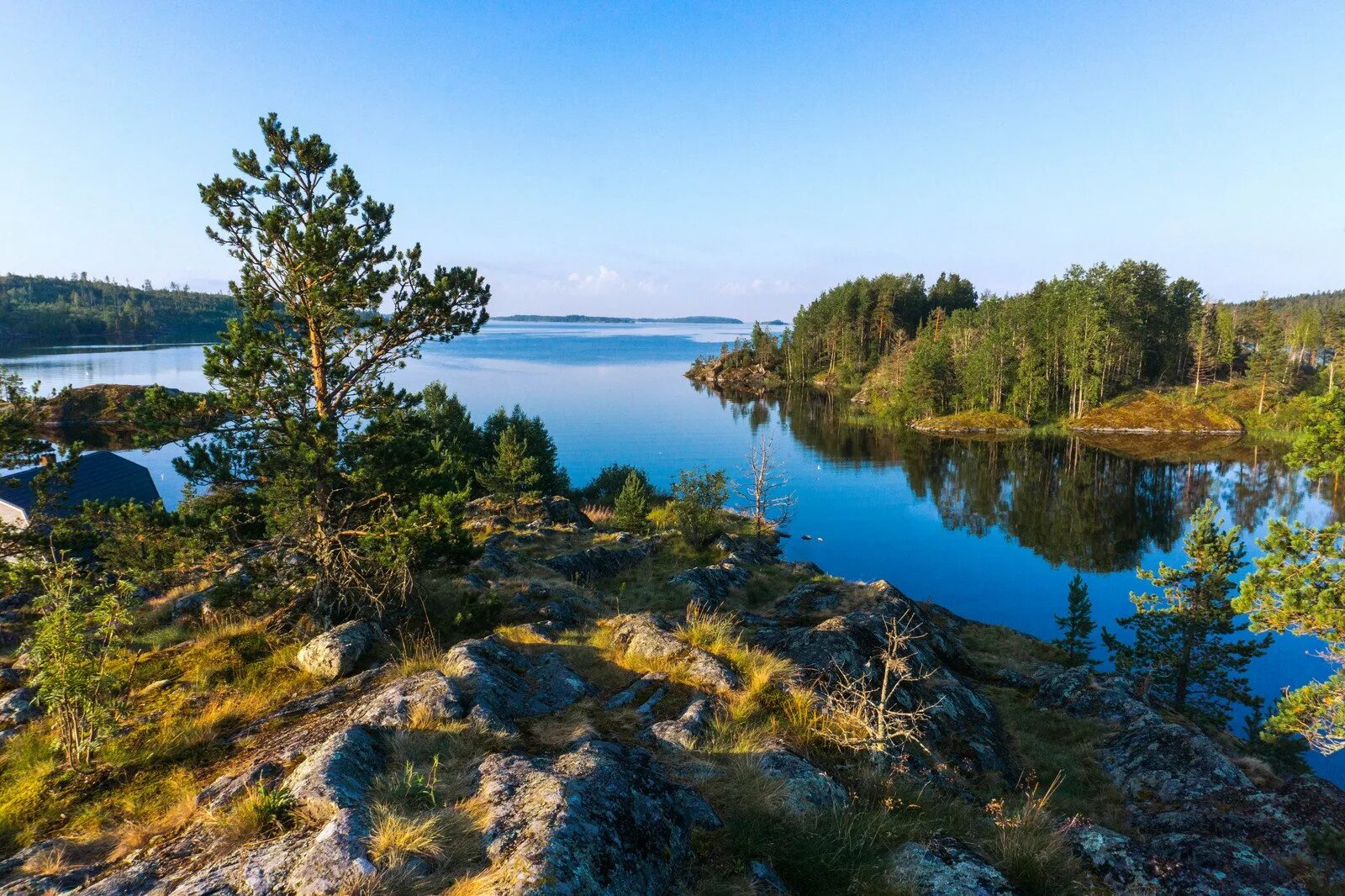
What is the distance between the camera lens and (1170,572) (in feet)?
67.6

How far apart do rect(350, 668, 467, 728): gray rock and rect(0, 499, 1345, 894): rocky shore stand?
4 centimetres

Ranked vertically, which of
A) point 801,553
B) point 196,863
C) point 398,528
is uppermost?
point 398,528

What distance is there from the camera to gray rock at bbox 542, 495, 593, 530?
35.7m

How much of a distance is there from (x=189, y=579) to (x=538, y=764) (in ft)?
A: 57.8

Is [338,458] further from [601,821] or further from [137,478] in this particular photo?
[137,478]

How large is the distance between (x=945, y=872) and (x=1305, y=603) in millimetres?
14363

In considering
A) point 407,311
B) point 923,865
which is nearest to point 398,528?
point 407,311

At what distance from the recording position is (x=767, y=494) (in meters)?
55.0

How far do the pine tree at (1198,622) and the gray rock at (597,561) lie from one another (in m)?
19.0

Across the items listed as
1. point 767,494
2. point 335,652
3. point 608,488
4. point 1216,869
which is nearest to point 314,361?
point 335,652

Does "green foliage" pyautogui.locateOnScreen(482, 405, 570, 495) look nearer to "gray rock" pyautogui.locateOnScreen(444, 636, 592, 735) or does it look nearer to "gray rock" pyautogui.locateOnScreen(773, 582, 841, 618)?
"gray rock" pyautogui.locateOnScreen(773, 582, 841, 618)

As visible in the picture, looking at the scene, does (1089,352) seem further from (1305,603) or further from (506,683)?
(506,683)

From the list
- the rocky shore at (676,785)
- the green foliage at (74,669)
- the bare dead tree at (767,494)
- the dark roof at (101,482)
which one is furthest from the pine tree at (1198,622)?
the dark roof at (101,482)

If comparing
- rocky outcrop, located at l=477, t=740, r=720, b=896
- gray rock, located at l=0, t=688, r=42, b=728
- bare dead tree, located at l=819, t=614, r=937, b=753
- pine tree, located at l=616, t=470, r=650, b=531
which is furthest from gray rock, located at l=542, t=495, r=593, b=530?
rocky outcrop, located at l=477, t=740, r=720, b=896
